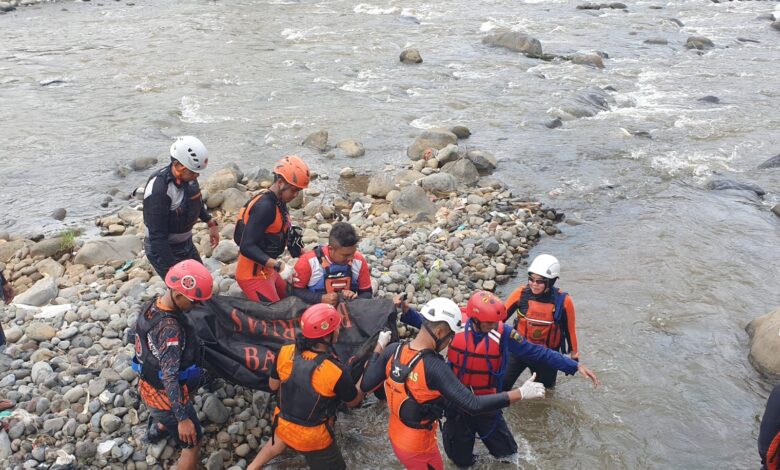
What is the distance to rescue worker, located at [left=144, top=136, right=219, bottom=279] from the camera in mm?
6223

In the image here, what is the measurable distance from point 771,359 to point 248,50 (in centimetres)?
2250

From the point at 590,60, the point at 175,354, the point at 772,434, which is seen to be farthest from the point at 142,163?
the point at 590,60

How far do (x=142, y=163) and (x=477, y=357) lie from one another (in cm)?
1223

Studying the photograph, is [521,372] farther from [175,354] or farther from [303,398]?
[175,354]

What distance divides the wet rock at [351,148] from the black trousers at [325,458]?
10703 mm

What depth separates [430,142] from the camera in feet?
49.8

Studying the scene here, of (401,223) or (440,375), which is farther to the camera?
(401,223)

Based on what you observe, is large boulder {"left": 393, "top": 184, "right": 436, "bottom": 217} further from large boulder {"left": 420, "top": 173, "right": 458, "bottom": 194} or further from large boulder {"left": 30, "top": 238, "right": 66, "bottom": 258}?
→ large boulder {"left": 30, "top": 238, "right": 66, "bottom": 258}

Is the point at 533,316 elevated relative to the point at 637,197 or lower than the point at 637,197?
elevated

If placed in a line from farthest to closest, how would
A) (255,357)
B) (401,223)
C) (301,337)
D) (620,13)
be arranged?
(620,13), (401,223), (255,357), (301,337)

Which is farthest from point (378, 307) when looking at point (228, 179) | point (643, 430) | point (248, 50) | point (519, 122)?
point (248, 50)

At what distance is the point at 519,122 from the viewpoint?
17.9m

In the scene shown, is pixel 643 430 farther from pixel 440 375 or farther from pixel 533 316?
pixel 440 375

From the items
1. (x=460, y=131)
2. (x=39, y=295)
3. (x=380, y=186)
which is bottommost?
(x=460, y=131)
